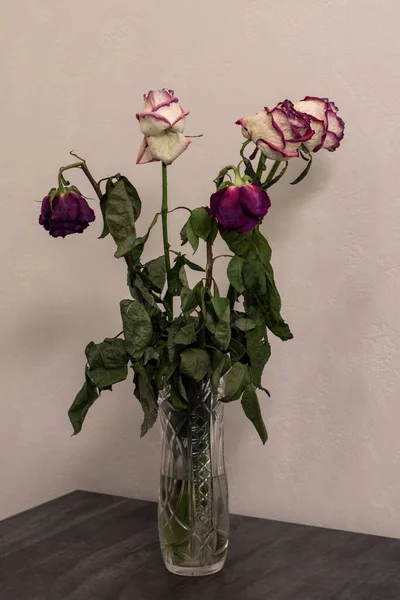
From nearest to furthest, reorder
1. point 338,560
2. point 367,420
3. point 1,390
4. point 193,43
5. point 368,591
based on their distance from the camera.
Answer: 1. point 368,591
2. point 338,560
3. point 367,420
4. point 193,43
5. point 1,390

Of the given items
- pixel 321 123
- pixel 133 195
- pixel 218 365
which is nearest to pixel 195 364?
pixel 218 365

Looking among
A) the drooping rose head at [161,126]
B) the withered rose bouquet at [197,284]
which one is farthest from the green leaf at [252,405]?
the drooping rose head at [161,126]

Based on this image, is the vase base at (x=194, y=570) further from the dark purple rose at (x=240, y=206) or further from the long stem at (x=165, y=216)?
the dark purple rose at (x=240, y=206)

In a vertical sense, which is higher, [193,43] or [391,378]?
[193,43]

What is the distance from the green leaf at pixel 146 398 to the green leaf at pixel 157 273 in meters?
0.12

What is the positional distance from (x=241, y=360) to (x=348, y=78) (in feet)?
1.50

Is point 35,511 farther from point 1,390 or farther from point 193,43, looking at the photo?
point 193,43

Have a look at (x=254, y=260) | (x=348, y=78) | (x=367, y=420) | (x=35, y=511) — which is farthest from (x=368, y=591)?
(x=348, y=78)

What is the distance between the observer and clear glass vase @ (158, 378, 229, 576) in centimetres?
108

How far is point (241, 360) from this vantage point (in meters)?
1.09

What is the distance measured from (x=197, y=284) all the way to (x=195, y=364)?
0.10 metres

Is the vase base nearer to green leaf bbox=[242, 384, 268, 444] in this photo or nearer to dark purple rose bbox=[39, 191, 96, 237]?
green leaf bbox=[242, 384, 268, 444]

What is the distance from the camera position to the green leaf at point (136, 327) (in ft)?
3.43

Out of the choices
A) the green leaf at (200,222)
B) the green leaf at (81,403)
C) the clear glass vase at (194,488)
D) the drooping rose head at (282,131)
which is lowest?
the clear glass vase at (194,488)
